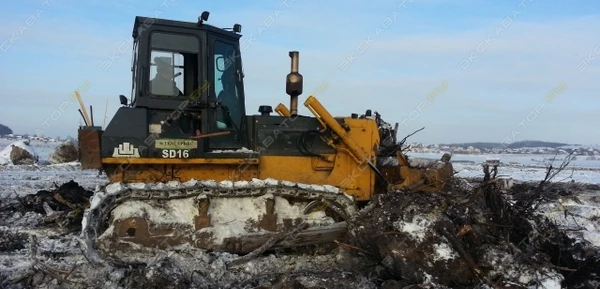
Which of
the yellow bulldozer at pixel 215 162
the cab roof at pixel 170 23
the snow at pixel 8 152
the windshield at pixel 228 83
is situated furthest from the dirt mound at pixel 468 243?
the snow at pixel 8 152

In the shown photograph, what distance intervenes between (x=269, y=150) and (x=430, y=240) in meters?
2.37

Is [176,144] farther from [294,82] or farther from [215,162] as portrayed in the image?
[294,82]

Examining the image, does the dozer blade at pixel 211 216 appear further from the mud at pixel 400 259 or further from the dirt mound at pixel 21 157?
the dirt mound at pixel 21 157

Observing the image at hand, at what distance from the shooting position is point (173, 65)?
6.63 m

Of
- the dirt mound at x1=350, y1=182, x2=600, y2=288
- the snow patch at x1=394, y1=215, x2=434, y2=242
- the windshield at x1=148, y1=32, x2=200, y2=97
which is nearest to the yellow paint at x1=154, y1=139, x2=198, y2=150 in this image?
the windshield at x1=148, y1=32, x2=200, y2=97

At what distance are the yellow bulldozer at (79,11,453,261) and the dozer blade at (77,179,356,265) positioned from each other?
0.04 ft

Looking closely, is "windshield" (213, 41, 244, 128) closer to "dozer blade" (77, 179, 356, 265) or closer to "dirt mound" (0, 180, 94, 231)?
"dozer blade" (77, 179, 356, 265)

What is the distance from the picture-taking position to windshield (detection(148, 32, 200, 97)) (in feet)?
21.5

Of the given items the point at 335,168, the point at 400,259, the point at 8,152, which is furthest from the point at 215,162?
the point at 8,152

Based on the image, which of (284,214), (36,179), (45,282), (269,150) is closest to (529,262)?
(284,214)

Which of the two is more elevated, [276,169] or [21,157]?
[276,169]

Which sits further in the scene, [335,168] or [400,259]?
[335,168]

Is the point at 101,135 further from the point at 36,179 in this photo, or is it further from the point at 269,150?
A: the point at 36,179

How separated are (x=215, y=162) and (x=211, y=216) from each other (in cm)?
66
